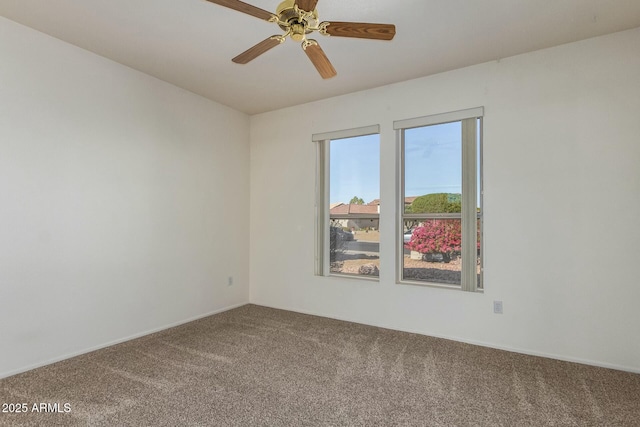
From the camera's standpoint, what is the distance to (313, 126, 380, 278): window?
3.94m

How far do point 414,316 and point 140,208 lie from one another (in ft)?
10.0

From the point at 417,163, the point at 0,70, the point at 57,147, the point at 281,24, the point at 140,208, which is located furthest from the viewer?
the point at 417,163

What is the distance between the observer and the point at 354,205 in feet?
13.5

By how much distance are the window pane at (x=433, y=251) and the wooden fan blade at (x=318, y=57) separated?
1926 mm

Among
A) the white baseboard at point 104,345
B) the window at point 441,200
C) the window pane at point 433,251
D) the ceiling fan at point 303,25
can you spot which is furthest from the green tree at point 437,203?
the white baseboard at point 104,345

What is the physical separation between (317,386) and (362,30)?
234 cm

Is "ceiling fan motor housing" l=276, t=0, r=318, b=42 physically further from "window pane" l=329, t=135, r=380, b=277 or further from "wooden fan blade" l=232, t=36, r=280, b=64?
"window pane" l=329, t=135, r=380, b=277

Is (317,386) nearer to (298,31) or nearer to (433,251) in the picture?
(433,251)

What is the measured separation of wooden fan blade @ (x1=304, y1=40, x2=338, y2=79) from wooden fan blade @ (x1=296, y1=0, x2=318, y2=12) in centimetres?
27

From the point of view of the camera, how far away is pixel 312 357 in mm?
2867

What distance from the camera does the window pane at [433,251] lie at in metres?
3.44

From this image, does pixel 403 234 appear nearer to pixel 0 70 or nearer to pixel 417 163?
pixel 417 163

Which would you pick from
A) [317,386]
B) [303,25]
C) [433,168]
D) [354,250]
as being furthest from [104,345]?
[433,168]

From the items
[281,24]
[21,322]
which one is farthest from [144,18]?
[21,322]
